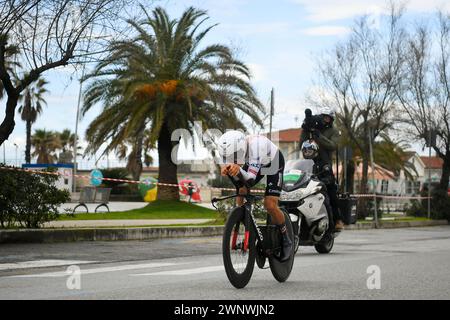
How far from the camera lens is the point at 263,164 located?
7949 mm

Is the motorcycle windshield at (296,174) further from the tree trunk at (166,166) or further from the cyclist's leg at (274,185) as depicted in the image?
the tree trunk at (166,166)

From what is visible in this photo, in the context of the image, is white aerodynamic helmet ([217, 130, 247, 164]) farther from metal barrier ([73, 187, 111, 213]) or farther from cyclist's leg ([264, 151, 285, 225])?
metal barrier ([73, 187, 111, 213])

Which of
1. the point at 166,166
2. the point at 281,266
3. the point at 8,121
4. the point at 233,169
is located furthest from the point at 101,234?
the point at 166,166

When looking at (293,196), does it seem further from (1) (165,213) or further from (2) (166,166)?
(2) (166,166)

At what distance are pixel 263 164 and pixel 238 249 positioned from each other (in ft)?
2.90

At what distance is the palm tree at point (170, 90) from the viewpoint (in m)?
29.6

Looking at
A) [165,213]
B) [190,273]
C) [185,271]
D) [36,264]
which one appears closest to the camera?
[190,273]

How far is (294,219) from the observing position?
11.7m

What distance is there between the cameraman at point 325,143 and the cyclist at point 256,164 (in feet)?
14.8

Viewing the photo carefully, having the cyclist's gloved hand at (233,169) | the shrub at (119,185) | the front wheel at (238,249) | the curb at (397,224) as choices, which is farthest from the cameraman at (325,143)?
the shrub at (119,185)

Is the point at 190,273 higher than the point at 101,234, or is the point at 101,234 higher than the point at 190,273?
the point at 101,234
